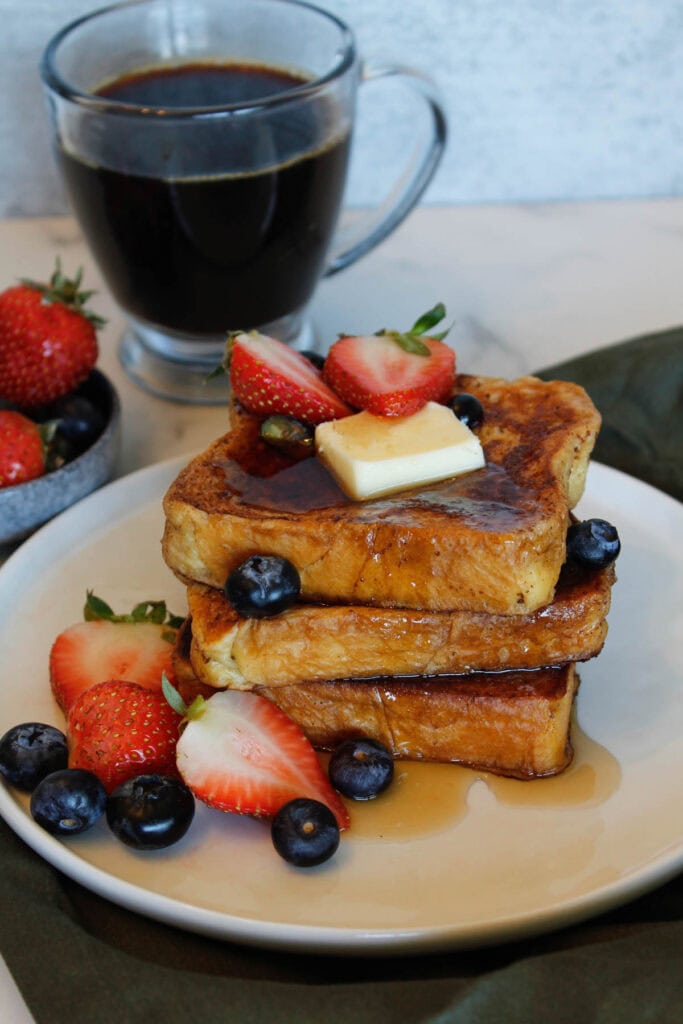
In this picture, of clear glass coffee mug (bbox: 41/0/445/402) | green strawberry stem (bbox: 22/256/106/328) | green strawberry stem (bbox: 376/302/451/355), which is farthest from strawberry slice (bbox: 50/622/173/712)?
clear glass coffee mug (bbox: 41/0/445/402)

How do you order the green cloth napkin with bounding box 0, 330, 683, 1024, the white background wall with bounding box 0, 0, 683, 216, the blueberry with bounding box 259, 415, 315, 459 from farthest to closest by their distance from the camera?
the white background wall with bounding box 0, 0, 683, 216 < the blueberry with bounding box 259, 415, 315, 459 < the green cloth napkin with bounding box 0, 330, 683, 1024

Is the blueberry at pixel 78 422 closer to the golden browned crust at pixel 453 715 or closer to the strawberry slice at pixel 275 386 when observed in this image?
A: the strawberry slice at pixel 275 386

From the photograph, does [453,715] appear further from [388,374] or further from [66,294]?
[66,294]

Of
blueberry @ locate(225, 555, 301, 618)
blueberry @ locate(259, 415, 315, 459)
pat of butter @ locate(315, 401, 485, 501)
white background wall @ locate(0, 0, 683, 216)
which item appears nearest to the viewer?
blueberry @ locate(225, 555, 301, 618)

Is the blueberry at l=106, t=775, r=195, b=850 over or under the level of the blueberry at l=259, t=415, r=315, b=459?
under

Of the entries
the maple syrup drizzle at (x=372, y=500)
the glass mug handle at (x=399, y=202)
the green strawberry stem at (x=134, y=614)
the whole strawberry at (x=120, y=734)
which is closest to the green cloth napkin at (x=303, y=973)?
the whole strawberry at (x=120, y=734)

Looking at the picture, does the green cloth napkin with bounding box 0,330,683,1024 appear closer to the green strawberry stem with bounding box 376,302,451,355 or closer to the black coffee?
the green strawberry stem with bounding box 376,302,451,355

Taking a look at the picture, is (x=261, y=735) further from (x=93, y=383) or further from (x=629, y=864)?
(x=93, y=383)
